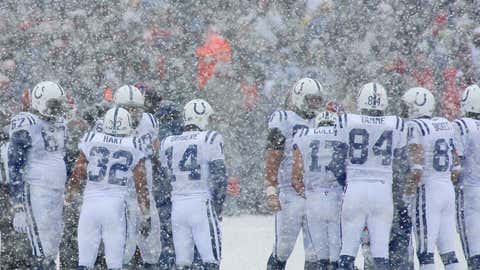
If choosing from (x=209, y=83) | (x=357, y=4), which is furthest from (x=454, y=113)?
(x=209, y=83)

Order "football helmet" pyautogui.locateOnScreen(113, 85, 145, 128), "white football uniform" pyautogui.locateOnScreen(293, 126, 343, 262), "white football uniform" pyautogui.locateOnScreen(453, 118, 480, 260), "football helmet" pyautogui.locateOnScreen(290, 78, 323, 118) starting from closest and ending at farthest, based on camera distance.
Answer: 1. "white football uniform" pyautogui.locateOnScreen(293, 126, 343, 262)
2. "white football uniform" pyautogui.locateOnScreen(453, 118, 480, 260)
3. "football helmet" pyautogui.locateOnScreen(290, 78, 323, 118)
4. "football helmet" pyautogui.locateOnScreen(113, 85, 145, 128)

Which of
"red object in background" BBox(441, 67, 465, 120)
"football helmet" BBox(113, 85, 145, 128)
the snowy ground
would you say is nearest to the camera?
"football helmet" BBox(113, 85, 145, 128)

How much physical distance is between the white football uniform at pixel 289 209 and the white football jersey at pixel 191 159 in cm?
68

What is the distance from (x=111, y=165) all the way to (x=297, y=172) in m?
1.53

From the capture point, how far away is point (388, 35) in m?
14.5

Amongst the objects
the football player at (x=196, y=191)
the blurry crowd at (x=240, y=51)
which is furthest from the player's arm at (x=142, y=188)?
the blurry crowd at (x=240, y=51)

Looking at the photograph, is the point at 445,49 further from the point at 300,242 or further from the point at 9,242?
the point at 9,242

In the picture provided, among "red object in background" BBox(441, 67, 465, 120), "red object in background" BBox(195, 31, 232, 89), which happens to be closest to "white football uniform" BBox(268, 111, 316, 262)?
"red object in background" BBox(195, 31, 232, 89)

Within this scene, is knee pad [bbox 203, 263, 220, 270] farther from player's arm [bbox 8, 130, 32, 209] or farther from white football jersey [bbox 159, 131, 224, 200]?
player's arm [bbox 8, 130, 32, 209]

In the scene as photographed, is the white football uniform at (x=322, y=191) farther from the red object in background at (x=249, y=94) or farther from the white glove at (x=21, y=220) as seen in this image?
the red object in background at (x=249, y=94)

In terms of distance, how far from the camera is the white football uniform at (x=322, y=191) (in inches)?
338

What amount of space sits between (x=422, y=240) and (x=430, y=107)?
1.10 meters

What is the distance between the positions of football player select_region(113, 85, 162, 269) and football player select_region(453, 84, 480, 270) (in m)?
2.60

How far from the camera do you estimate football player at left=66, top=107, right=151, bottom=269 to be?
8.27 metres
